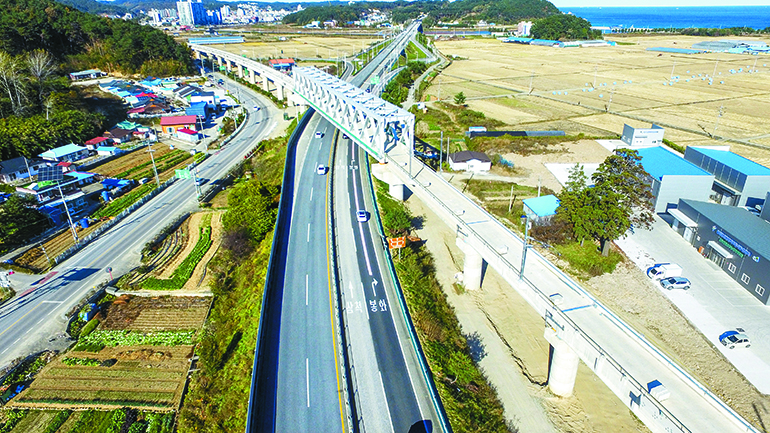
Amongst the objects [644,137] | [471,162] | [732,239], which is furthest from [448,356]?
[644,137]

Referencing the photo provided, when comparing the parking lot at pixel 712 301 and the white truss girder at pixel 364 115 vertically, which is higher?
the white truss girder at pixel 364 115

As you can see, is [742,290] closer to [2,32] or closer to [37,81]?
[37,81]

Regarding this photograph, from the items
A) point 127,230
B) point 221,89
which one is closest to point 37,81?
point 221,89

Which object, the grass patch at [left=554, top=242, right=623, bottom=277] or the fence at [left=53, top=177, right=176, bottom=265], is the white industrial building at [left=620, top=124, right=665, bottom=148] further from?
the fence at [left=53, top=177, right=176, bottom=265]

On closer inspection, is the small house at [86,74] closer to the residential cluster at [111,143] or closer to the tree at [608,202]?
the residential cluster at [111,143]

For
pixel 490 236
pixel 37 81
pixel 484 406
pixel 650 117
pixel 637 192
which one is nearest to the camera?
pixel 484 406

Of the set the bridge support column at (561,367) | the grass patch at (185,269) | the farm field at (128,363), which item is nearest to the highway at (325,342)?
the farm field at (128,363)
